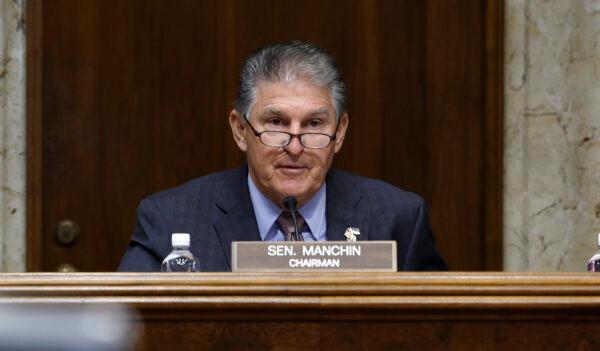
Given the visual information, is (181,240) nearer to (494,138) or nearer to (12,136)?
(12,136)

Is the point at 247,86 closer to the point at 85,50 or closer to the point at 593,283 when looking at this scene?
the point at 85,50

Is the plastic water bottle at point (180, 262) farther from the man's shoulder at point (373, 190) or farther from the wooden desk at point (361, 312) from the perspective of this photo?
the wooden desk at point (361, 312)

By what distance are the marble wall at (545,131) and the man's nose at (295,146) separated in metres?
1.25

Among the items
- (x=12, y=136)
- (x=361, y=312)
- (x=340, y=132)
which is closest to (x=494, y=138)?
(x=340, y=132)

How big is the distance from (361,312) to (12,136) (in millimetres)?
2252

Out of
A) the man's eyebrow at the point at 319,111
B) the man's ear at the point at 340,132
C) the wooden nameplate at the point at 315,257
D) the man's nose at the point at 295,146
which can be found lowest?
the wooden nameplate at the point at 315,257

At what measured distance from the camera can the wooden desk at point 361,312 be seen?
5.70 feet

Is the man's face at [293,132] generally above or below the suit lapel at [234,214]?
above

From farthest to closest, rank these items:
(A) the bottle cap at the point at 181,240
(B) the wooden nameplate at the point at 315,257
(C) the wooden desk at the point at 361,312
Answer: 1. (A) the bottle cap at the point at 181,240
2. (B) the wooden nameplate at the point at 315,257
3. (C) the wooden desk at the point at 361,312

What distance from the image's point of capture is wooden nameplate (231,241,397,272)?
6.32ft

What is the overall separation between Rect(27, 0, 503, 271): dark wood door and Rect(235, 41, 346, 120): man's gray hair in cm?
96

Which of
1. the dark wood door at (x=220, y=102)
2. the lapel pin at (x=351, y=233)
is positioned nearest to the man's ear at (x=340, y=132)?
the lapel pin at (x=351, y=233)

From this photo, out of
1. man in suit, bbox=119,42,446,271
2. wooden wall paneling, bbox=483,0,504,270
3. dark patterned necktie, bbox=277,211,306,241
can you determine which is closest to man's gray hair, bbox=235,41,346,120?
man in suit, bbox=119,42,446,271

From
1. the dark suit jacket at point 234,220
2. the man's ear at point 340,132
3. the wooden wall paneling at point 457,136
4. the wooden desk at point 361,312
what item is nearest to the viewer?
the wooden desk at point 361,312
